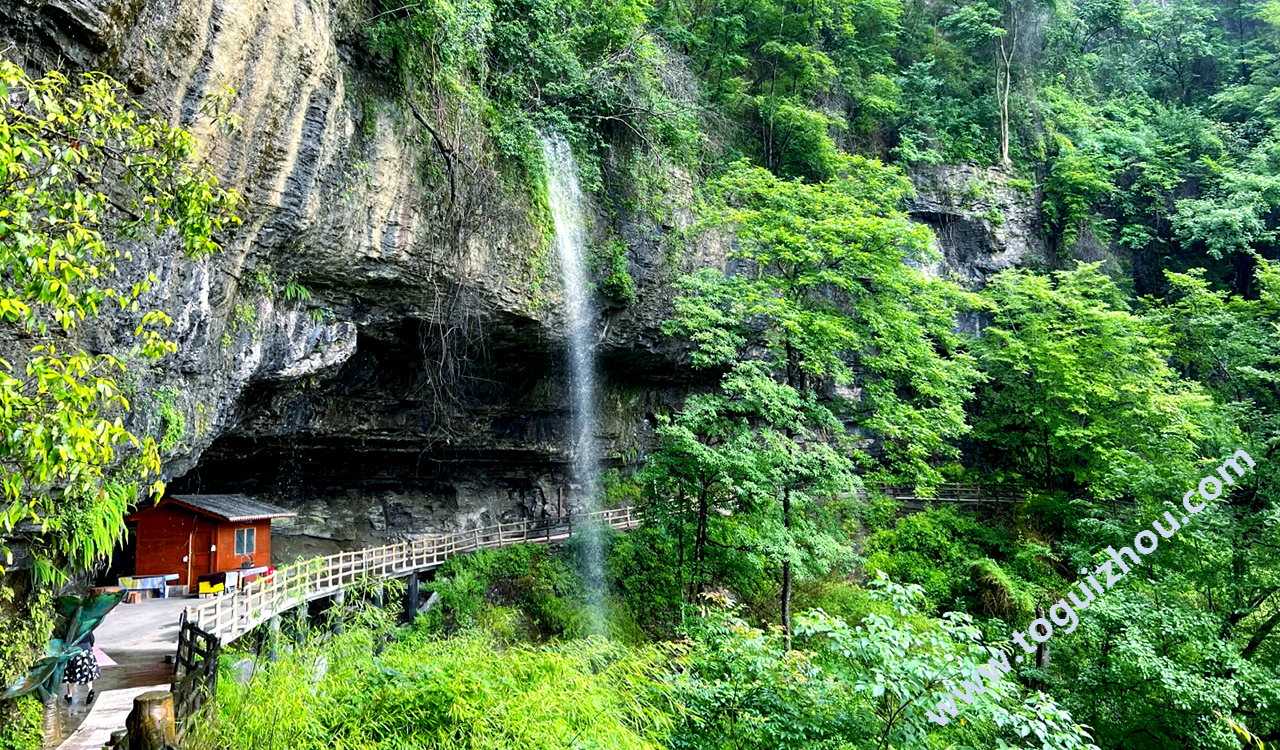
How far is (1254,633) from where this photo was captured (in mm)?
10711

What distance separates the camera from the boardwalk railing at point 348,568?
9716 mm

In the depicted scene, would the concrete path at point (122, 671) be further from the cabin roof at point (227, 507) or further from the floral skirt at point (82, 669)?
the cabin roof at point (227, 507)

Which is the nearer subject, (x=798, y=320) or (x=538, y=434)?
(x=798, y=320)

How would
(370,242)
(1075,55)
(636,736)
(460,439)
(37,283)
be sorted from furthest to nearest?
(1075,55) → (460,439) → (370,242) → (636,736) → (37,283)

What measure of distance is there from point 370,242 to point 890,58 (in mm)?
18124

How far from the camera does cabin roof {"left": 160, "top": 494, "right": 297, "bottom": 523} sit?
41.4ft

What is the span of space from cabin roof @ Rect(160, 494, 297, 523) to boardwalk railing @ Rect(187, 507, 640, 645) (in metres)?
1.17

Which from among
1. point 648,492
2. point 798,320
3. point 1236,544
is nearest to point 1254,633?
point 1236,544

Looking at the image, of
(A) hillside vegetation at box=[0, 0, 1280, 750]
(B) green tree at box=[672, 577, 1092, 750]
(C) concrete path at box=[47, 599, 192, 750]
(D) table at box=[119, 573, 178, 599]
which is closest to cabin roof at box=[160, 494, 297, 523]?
(D) table at box=[119, 573, 178, 599]

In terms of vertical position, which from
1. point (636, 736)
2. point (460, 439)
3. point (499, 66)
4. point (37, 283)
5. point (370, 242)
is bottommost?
point (636, 736)

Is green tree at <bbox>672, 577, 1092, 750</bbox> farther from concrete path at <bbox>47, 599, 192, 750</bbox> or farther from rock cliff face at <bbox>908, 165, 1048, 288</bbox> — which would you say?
rock cliff face at <bbox>908, 165, 1048, 288</bbox>

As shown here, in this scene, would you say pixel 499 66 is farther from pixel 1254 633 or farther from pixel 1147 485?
pixel 1254 633

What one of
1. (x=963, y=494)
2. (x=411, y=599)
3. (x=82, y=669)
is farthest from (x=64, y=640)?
(x=963, y=494)

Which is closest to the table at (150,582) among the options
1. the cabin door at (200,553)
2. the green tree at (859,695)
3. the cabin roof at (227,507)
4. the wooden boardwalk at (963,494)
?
the cabin door at (200,553)
